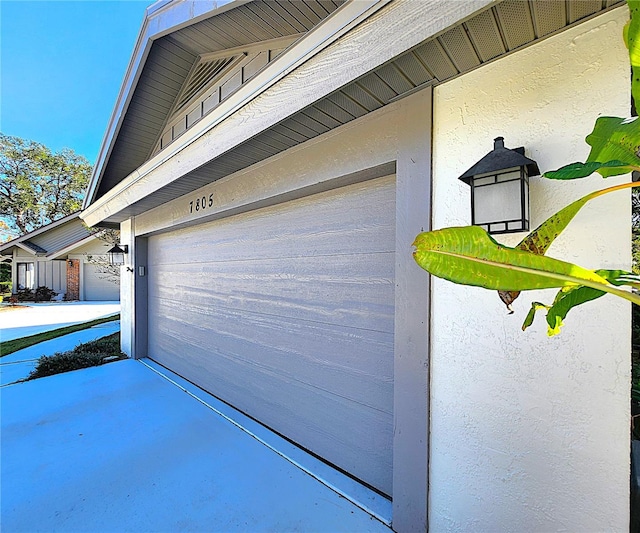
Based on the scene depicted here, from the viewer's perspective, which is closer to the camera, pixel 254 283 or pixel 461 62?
pixel 461 62

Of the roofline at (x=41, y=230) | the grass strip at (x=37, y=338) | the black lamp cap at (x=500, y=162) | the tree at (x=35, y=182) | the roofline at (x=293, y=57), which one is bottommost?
the grass strip at (x=37, y=338)

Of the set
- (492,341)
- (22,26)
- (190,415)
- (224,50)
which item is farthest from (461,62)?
(22,26)

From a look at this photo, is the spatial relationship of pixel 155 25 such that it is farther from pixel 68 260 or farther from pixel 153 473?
pixel 68 260

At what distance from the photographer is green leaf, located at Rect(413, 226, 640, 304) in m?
0.72

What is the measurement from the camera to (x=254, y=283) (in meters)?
3.62

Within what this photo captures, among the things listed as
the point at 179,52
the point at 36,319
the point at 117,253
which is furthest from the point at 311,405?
the point at 36,319

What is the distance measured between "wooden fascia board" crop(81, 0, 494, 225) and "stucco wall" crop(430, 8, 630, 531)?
0.55 m

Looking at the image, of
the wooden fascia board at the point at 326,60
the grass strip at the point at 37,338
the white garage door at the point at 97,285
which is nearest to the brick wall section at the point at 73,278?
the white garage door at the point at 97,285

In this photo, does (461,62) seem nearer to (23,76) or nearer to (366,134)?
(366,134)

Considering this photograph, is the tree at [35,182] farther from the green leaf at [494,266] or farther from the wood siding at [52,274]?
the green leaf at [494,266]

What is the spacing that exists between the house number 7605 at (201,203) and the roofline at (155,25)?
1.84m

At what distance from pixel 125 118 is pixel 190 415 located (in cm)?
462

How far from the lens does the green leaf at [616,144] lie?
2.85 feet

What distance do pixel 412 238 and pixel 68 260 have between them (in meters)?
20.4
